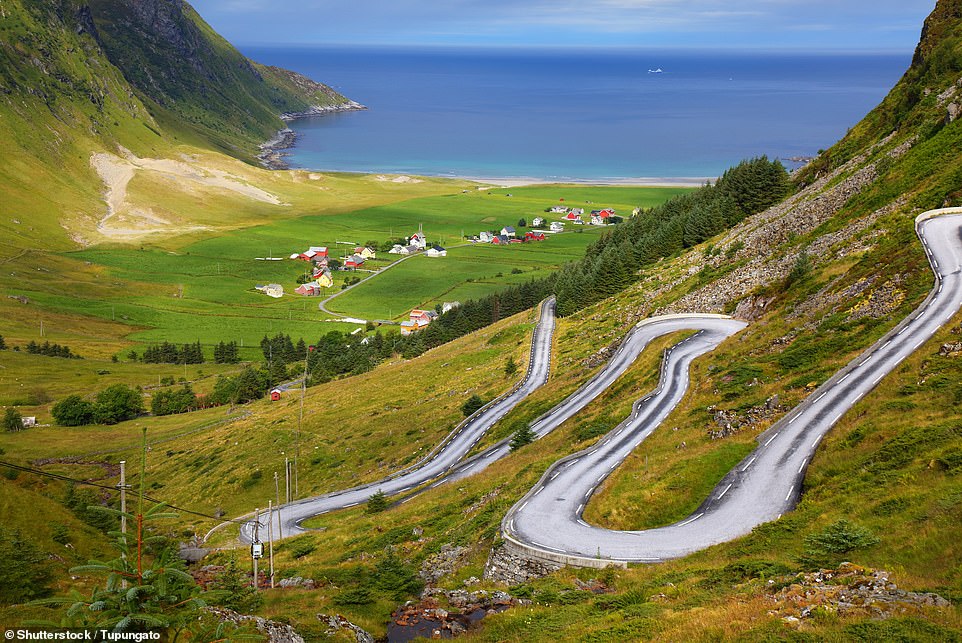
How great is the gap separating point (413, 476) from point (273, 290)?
126565 mm

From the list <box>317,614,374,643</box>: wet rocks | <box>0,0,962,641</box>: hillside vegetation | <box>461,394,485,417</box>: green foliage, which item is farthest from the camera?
<box>461,394,485,417</box>: green foliage

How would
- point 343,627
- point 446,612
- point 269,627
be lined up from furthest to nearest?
point 446,612 < point 343,627 < point 269,627

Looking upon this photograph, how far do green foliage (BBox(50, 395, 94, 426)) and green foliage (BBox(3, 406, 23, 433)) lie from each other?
479cm

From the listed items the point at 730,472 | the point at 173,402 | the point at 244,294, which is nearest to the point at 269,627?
the point at 730,472

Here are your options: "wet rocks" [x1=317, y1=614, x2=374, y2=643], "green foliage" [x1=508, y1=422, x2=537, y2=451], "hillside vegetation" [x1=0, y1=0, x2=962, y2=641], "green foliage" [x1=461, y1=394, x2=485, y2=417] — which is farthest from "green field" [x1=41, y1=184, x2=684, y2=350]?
"wet rocks" [x1=317, y1=614, x2=374, y2=643]

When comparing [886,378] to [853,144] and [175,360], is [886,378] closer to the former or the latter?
[853,144]

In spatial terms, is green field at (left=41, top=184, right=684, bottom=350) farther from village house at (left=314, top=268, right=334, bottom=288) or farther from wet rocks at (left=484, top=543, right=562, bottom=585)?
wet rocks at (left=484, top=543, right=562, bottom=585)

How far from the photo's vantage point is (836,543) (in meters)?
21.5

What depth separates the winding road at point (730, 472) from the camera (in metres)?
29.0

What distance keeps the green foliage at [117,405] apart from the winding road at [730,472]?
8682 centimetres

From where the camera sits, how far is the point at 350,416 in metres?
77.8

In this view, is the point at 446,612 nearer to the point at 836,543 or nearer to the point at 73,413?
the point at 836,543

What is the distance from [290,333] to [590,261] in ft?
230

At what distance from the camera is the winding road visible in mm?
29000
